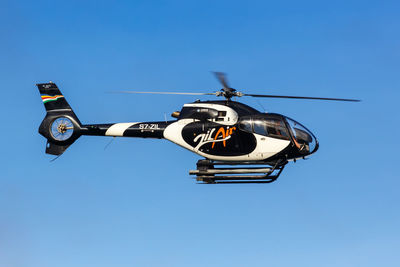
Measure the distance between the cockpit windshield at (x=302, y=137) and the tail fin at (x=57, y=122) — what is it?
1069 cm

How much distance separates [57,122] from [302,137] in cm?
1246

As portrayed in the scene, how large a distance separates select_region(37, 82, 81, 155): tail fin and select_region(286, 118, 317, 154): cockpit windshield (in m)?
10.7

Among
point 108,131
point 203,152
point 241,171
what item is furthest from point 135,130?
point 241,171

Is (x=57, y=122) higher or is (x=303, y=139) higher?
(x=57, y=122)

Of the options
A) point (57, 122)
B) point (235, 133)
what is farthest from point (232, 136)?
point (57, 122)

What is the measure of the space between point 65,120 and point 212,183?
883 centimetres

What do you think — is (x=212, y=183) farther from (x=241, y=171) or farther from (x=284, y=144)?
(x=284, y=144)

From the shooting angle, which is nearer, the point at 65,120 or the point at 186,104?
the point at 186,104

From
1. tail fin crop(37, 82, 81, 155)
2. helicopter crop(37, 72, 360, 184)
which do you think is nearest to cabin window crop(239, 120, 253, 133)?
helicopter crop(37, 72, 360, 184)

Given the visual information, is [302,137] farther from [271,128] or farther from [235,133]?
[235,133]

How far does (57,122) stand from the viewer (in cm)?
3198

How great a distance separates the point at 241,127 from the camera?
27562 millimetres

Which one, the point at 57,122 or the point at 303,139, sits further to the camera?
the point at 57,122

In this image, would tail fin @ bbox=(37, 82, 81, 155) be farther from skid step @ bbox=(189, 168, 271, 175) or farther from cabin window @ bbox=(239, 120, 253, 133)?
cabin window @ bbox=(239, 120, 253, 133)
